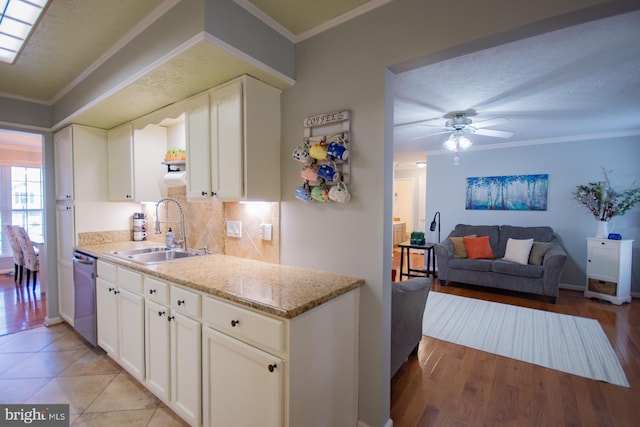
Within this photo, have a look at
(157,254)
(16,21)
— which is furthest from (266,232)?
(16,21)

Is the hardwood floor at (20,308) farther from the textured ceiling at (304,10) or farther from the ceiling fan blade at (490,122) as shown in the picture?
the ceiling fan blade at (490,122)

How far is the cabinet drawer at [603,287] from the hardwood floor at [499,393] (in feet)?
4.27

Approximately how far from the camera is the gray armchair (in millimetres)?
2125

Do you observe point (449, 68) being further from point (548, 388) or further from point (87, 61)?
point (87, 61)

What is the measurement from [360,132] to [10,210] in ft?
23.8

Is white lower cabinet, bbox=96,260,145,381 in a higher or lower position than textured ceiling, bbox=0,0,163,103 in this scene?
lower

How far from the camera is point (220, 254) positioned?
2.48 metres

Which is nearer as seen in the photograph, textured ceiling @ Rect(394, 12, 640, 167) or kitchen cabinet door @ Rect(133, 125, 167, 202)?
textured ceiling @ Rect(394, 12, 640, 167)

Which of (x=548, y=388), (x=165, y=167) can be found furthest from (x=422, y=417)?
(x=165, y=167)

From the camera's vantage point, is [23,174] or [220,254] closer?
[220,254]

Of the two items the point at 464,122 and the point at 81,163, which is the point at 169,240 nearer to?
the point at 81,163

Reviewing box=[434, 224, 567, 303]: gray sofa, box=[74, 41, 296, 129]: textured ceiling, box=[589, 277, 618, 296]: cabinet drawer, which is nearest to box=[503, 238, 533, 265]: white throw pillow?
box=[434, 224, 567, 303]: gray sofa

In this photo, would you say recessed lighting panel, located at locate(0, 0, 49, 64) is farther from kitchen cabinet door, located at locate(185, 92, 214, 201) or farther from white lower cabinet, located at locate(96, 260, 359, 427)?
white lower cabinet, located at locate(96, 260, 359, 427)

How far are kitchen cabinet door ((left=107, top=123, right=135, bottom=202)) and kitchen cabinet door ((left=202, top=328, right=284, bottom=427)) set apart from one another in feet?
6.87
